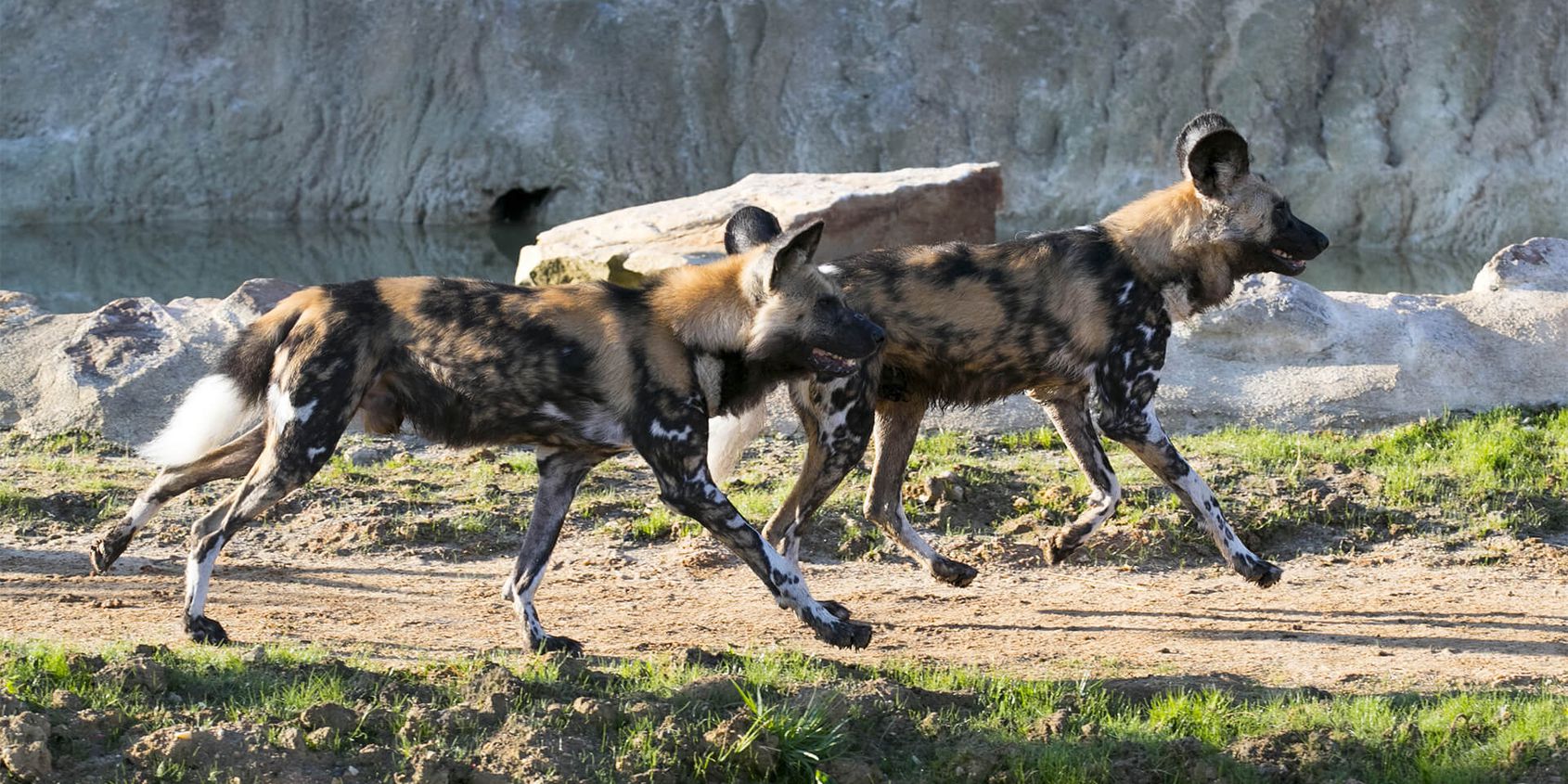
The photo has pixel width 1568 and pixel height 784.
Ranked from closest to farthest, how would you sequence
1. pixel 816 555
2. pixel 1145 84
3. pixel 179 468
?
pixel 179 468 → pixel 816 555 → pixel 1145 84

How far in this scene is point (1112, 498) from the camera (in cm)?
540

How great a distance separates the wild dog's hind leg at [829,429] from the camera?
508cm

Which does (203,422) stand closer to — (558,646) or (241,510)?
(241,510)

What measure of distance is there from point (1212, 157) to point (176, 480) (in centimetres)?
323

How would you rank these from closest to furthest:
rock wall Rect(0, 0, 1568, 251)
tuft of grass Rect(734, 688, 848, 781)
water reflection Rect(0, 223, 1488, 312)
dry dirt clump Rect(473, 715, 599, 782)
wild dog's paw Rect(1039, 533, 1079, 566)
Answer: dry dirt clump Rect(473, 715, 599, 782) → tuft of grass Rect(734, 688, 848, 781) → wild dog's paw Rect(1039, 533, 1079, 566) → water reflection Rect(0, 223, 1488, 312) → rock wall Rect(0, 0, 1568, 251)

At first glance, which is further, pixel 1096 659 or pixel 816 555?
pixel 816 555

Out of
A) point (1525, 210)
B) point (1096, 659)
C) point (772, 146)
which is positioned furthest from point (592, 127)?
point (1096, 659)

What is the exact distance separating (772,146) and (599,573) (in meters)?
13.3

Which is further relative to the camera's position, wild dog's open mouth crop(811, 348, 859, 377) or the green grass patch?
wild dog's open mouth crop(811, 348, 859, 377)

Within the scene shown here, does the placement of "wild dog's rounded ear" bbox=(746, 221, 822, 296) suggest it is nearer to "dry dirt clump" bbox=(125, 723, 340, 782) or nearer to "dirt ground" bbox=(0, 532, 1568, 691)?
"dirt ground" bbox=(0, 532, 1568, 691)

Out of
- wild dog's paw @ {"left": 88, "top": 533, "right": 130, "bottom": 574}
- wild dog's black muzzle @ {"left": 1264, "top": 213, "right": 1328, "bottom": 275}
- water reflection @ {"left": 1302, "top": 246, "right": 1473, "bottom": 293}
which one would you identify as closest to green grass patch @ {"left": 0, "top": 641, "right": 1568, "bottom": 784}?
wild dog's paw @ {"left": 88, "top": 533, "right": 130, "bottom": 574}

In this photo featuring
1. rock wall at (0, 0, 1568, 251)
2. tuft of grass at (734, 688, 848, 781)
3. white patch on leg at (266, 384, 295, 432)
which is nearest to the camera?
tuft of grass at (734, 688, 848, 781)

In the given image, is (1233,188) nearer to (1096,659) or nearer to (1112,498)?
(1112,498)

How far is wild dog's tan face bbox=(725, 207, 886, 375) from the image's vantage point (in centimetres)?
466
